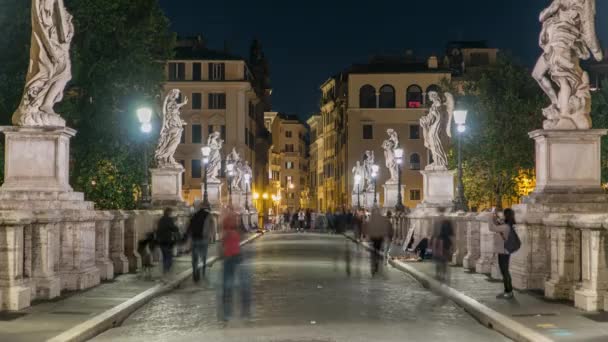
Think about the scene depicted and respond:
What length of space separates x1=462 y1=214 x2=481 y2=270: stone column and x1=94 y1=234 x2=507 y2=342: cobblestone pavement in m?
1.70

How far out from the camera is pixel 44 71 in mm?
19969

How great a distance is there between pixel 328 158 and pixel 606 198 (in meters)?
122

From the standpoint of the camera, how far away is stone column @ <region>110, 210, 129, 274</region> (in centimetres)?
2428

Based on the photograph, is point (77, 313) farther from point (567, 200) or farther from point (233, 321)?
point (567, 200)

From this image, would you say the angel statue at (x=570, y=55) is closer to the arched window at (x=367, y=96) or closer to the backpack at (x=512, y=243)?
the backpack at (x=512, y=243)

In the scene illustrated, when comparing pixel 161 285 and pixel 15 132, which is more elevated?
pixel 15 132

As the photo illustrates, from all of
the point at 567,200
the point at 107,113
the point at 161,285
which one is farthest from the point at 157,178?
the point at 567,200

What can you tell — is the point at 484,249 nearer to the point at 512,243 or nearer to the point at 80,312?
the point at 512,243

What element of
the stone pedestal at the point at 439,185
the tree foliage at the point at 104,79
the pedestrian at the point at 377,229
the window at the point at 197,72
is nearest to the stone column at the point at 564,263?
the pedestrian at the point at 377,229

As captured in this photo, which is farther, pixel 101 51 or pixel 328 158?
pixel 328 158

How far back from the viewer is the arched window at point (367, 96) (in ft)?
367

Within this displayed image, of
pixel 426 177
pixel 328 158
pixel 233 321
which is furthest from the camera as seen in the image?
pixel 328 158

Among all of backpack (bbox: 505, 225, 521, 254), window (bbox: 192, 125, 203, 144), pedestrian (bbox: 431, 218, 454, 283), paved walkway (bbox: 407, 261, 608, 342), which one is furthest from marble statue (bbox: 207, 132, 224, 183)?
window (bbox: 192, 125, 203, 144)

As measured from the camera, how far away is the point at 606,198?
19.6 metres
